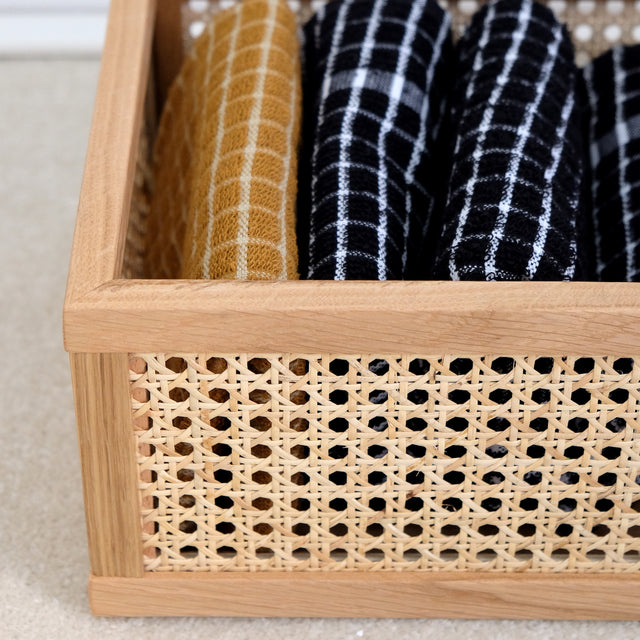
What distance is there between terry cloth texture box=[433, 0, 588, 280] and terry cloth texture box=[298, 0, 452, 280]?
0.11 feet

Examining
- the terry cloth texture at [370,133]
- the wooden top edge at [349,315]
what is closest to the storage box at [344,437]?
the wooden top edge at [349,315]

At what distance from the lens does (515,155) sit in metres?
0.75

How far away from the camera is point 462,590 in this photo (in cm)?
72

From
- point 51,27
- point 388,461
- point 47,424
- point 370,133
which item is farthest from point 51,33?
point 388,461

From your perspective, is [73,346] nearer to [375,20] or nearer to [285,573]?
[285,573]

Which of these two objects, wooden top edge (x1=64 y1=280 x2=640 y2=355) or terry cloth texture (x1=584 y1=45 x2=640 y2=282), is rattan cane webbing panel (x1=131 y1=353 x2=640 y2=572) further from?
terry cloth texture (x1=584 y1=45 x2=640 y2=282)

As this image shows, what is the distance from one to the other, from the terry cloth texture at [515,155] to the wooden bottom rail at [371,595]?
224 millimetres

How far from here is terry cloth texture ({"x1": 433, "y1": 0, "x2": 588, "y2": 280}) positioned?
69cm

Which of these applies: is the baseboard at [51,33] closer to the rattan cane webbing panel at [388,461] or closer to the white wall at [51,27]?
the white wall at [51,27]

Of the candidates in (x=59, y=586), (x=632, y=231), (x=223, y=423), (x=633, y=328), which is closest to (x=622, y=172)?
(x=632, y=231)

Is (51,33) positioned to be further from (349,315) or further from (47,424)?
(349,315)

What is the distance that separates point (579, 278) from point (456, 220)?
3.9 inches

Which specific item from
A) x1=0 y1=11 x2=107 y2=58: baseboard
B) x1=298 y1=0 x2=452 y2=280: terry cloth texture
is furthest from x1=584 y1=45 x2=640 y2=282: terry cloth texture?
x1=0 y1=11 x2=107 y2=58: baseboard

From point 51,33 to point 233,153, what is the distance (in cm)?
91
